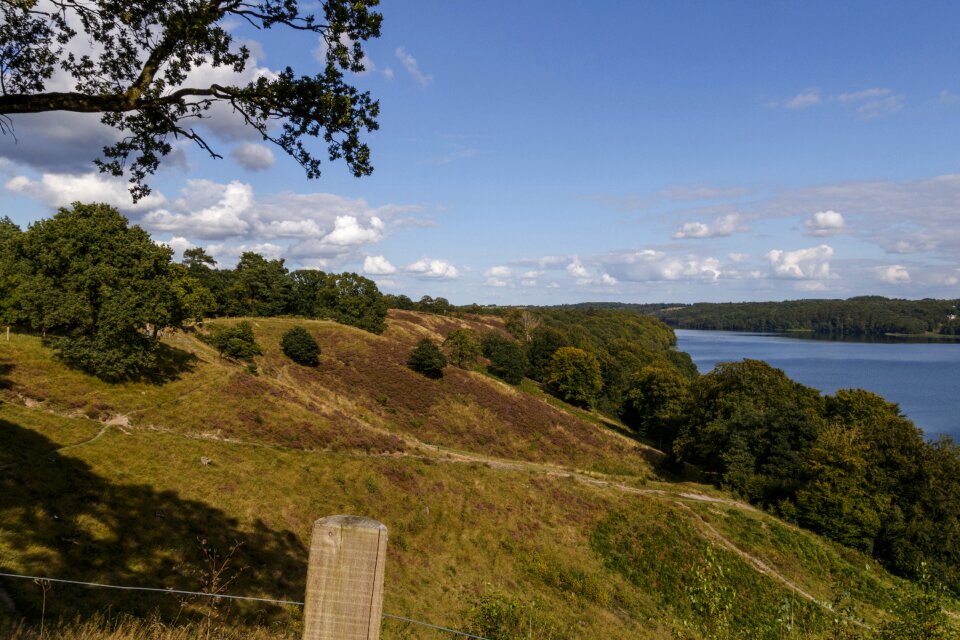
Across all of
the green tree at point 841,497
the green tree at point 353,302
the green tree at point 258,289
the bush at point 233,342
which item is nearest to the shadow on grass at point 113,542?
the bush at point 233,342

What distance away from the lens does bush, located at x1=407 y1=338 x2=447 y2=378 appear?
59281 mm

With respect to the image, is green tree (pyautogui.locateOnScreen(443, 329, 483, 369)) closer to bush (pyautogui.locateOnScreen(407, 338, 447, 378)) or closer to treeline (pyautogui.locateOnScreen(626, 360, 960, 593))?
bush (pyautogui.locateOnScreen(407, 338, 447, 378))

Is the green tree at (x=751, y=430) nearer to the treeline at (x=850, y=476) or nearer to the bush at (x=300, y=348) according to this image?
the treeline at (x=850, y=476)

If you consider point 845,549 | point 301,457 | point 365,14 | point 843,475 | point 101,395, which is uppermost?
point 365,14

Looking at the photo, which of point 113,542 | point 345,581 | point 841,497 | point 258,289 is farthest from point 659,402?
point 345,581

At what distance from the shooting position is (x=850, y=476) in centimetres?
3544

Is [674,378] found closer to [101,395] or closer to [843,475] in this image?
[843,475]

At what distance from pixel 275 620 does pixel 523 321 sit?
405 feet

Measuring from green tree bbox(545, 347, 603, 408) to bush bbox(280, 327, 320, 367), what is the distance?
146 feet

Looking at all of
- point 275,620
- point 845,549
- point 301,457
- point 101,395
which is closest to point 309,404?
point 301,457

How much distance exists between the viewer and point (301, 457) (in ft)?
92.9

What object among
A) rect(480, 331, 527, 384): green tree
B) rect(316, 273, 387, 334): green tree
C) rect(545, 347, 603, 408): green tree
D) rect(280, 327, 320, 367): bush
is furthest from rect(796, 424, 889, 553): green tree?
rect(316, 273, 387, 334): green tree

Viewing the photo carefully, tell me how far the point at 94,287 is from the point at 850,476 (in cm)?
5522

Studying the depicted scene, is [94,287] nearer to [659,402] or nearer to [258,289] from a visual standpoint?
[258,289]
